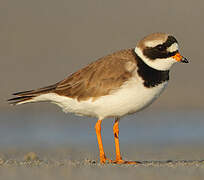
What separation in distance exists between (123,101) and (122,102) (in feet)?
0.09

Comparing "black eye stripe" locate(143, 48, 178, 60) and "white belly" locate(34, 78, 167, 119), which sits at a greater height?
"black eye stripe" locate(143, 48, 178, 60)

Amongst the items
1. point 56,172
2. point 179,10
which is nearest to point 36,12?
point 179,10

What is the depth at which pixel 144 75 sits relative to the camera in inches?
367

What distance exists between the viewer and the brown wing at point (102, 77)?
9.39 m

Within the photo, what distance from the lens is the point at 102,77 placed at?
952cm

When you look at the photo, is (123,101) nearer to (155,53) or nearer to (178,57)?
(155,53)

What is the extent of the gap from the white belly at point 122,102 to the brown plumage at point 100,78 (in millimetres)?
94

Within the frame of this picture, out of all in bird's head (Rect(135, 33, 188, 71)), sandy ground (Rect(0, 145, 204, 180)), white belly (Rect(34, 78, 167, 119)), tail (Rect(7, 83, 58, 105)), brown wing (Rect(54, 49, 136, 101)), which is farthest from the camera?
tail (Rect(7, 83, 58, 105))

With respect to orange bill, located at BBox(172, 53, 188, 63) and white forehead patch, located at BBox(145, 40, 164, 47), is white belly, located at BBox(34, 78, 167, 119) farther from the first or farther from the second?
white forehead patch, located at BBox(145, 40, 164, 47)

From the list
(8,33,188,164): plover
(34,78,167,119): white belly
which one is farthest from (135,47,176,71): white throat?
(34,78,167,119): white belly

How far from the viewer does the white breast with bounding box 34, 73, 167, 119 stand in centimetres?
922

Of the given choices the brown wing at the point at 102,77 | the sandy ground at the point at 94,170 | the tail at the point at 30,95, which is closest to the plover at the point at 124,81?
the brown wing at the point at 102,77

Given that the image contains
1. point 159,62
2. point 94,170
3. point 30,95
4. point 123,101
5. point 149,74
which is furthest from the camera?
point 30,95

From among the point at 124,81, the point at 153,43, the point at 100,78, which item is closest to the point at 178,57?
the point at 153,43
